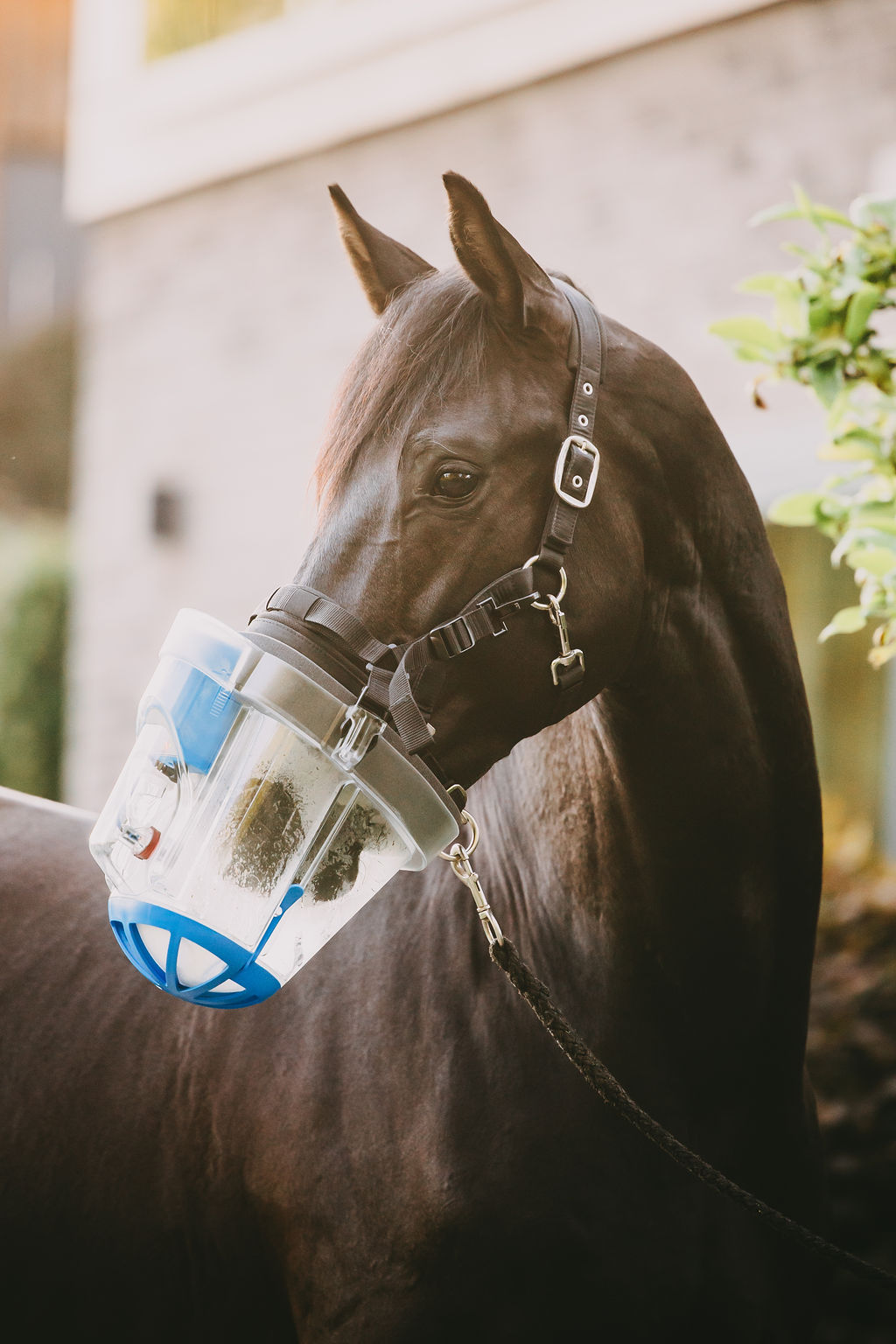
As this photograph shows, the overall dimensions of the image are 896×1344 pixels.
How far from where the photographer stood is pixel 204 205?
23.9ft

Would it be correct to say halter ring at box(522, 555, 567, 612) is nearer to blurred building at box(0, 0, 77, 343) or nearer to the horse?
the horse

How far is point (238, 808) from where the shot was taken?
142cm

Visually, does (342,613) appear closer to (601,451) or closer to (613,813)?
(601,451)

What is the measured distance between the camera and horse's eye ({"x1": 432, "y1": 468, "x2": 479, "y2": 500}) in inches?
59.7

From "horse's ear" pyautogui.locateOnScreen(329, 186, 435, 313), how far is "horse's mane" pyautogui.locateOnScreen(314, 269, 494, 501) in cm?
14

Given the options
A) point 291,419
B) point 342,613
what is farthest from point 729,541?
point 291,419

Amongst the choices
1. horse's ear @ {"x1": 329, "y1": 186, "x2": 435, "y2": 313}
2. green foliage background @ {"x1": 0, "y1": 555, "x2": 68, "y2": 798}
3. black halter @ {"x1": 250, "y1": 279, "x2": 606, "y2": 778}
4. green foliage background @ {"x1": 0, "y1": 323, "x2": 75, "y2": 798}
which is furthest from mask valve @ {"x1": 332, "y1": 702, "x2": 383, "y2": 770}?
green foliage background @ {"x1": 0, "y1": 555, "x2": 68, "y2": 798}

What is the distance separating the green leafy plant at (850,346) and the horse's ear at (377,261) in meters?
0.74

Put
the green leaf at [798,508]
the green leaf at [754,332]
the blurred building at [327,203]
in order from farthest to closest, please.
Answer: the blurred building at [327,203], the green leaf at [798,508], the green leaf at [754,332]

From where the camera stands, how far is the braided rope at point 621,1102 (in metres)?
1.59

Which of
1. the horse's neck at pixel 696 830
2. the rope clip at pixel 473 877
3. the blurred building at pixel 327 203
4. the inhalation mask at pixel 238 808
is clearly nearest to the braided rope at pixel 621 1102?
the rope clip at pixel 473 877

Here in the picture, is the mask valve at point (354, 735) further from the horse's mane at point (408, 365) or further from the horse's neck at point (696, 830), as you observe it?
the horse's neck at point (696, 830)

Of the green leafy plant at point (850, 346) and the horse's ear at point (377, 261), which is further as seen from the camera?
the green leafy plant at point (850, 346)

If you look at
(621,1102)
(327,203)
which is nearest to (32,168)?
(327,203)
